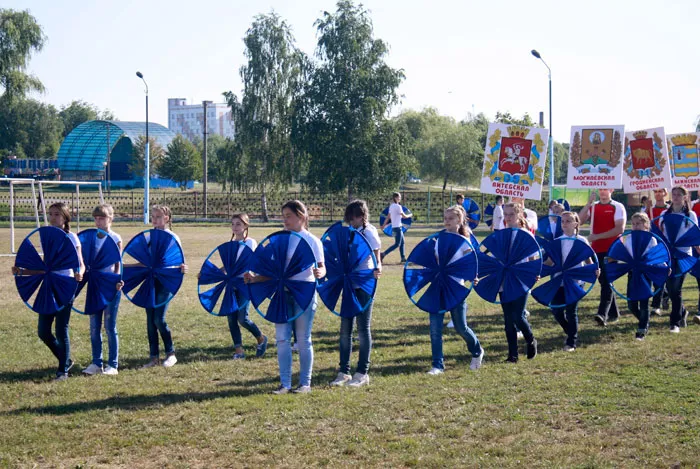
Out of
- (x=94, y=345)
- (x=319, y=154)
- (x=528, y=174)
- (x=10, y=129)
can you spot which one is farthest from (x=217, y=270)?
(x=10, y=129)

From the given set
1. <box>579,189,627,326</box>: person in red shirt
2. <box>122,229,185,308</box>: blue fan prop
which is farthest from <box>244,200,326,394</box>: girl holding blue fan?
<box>579,189,627,326</box>: person in red shirt

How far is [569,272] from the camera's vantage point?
31.4ft

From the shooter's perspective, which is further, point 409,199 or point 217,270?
point 409,199

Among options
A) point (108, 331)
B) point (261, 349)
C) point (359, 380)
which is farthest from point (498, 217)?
point (108, 331)

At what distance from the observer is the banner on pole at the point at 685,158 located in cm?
1698

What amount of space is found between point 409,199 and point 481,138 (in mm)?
22905

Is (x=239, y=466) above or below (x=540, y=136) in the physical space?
below

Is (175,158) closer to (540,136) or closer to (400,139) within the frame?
(400,139)

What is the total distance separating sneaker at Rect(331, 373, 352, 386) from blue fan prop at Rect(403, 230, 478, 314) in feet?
3.48

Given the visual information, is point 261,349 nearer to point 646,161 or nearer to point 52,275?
point 52,275

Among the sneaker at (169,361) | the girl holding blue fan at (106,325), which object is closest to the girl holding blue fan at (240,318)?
the sneaker at (169,361)

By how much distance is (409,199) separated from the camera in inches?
2069

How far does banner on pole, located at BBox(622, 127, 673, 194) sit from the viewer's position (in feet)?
50.1

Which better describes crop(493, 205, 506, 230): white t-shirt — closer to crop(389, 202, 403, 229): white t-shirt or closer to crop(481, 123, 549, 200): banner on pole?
crop(481, 123, 549, 200): banner on pole
